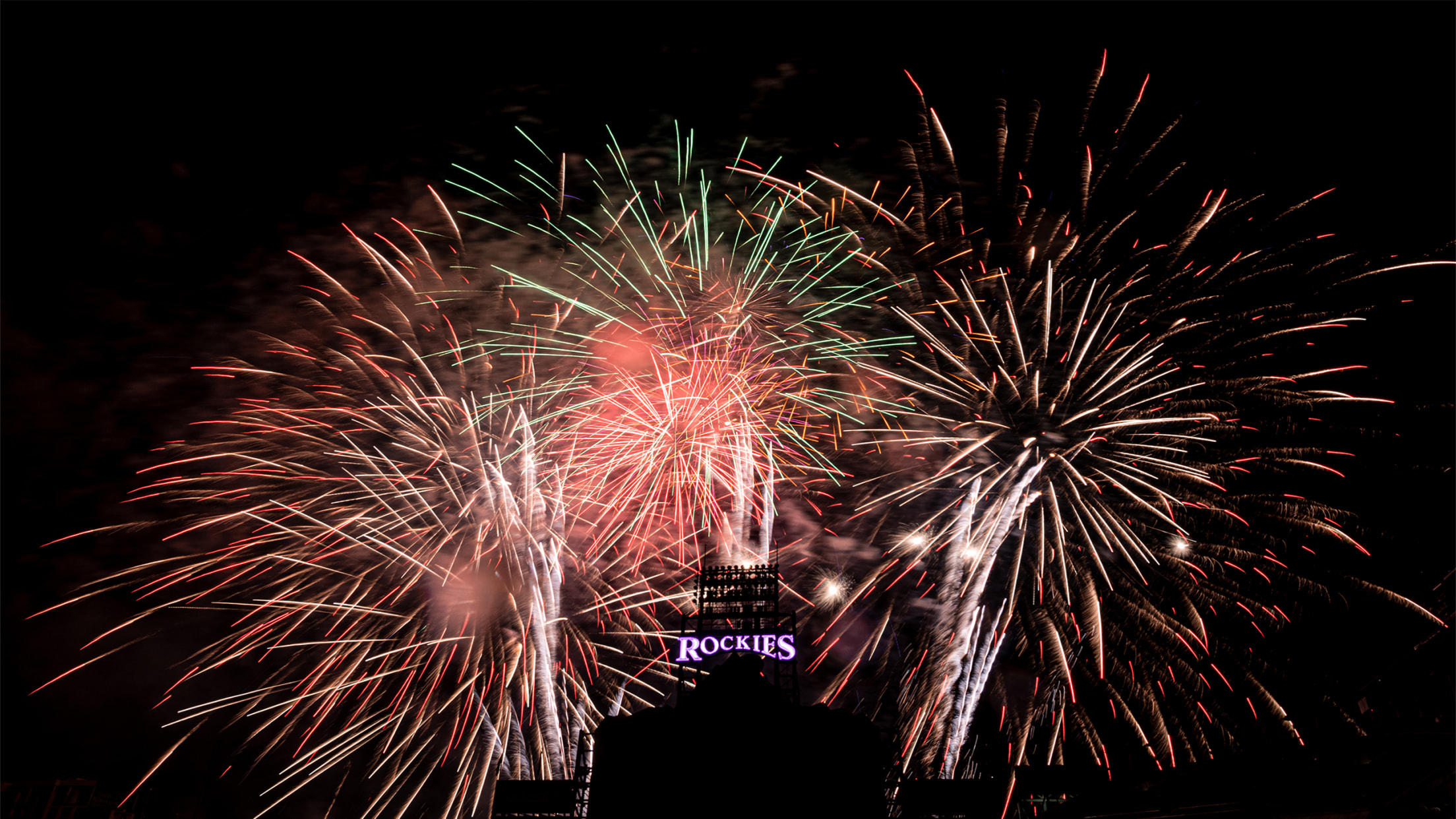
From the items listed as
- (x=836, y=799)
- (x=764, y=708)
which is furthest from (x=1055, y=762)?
(x=764, y=708)

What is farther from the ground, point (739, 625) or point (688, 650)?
point (739, 625)

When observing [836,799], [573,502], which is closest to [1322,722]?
[836,799]

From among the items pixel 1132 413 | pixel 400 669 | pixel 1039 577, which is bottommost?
pixel 400 669

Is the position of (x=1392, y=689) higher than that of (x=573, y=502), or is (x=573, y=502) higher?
(x=573, y=502)

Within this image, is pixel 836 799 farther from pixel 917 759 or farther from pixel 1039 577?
pixel 1039 577

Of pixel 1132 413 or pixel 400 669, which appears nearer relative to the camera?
pixel 1132 413

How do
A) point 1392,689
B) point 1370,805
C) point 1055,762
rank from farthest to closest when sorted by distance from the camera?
point 1055,762 < point 1392,689 < point 1370,805

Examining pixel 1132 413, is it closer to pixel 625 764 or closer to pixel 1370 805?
pixel 1370 805

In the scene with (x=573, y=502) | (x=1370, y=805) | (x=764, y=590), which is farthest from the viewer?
(x=764, y=590)
